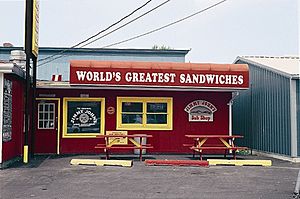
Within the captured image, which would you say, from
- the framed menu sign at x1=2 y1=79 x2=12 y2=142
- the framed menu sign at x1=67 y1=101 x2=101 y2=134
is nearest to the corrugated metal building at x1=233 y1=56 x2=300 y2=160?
the framed menu sign at x1=67 y1=101 x2=101 y2=134

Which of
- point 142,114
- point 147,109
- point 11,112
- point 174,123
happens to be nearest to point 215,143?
point 174,123

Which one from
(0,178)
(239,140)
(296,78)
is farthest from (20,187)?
(239,140)

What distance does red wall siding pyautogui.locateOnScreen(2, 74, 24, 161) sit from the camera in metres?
14.3

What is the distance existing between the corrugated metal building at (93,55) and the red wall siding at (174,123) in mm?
22239

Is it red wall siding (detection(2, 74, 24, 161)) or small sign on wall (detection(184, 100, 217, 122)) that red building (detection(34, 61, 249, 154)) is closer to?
small sign on wall (detection(184, 100, 217, 122))

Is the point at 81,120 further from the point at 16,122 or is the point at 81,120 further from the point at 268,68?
the point at 268,68

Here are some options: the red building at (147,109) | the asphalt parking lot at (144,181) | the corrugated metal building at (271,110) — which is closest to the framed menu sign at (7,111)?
the asphalt parking lot at (144,181)

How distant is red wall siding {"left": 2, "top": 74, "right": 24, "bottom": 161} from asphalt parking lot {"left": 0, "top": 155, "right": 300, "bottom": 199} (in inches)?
31.1

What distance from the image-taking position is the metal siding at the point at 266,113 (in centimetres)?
1630

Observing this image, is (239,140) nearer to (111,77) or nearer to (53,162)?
(111,77)

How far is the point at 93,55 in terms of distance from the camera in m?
40.8

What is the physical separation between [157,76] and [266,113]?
187 inches

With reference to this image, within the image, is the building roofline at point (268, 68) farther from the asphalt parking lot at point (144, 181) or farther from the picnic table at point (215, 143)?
the asphalt parking lot at point (144, 181)

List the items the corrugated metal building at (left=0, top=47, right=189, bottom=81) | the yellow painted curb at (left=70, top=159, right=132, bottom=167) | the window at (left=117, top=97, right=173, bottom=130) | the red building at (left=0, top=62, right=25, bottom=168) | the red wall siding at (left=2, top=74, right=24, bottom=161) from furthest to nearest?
the corrugated metal building at (left=0, top=47, right=189, bottom=81)
the window at (left=117, top=97, right=173, bottom=130)
the red wall siding at (left=2, top=74, right=24, bottom=161)
the yellow painted curb at (left=70, top=159, right=132, bottom=167)
the red building at (left=0, top=62, right=25, bottom=168)
